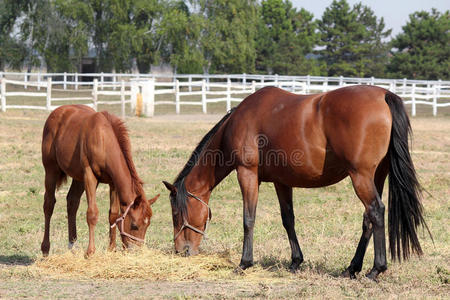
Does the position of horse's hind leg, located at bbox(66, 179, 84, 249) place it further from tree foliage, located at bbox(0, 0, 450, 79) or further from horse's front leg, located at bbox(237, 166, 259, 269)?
tree foliage, located at bbox(0, 0, 450, 79)

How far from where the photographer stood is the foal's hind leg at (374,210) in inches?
236

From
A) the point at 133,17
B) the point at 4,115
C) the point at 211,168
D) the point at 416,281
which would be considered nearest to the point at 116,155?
the point at 211,168

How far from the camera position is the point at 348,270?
20.7 ft

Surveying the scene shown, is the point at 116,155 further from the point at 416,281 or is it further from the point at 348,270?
the point at 416,281

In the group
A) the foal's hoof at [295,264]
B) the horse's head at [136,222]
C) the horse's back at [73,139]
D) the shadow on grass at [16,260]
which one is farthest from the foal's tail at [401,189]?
the shadow on grass at [16,260]

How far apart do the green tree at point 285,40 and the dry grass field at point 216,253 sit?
154 feet

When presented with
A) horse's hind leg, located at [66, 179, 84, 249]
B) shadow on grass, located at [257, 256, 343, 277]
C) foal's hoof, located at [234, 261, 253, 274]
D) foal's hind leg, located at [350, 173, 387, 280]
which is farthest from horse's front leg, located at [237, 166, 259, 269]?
horse's hind leg, located at [66, 179, 84, 249]

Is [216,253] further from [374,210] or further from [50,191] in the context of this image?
[50,191]

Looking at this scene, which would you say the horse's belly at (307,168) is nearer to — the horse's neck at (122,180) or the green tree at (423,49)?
the horse's neck at (122,180)

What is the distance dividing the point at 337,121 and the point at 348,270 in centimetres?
138

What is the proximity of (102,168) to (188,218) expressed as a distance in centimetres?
105

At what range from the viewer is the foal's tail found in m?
6.08

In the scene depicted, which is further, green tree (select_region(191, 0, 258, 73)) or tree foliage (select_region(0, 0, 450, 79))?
green tree (select_region(191, 0, 258, 73))

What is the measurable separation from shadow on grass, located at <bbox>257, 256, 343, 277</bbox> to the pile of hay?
38 centimetres
